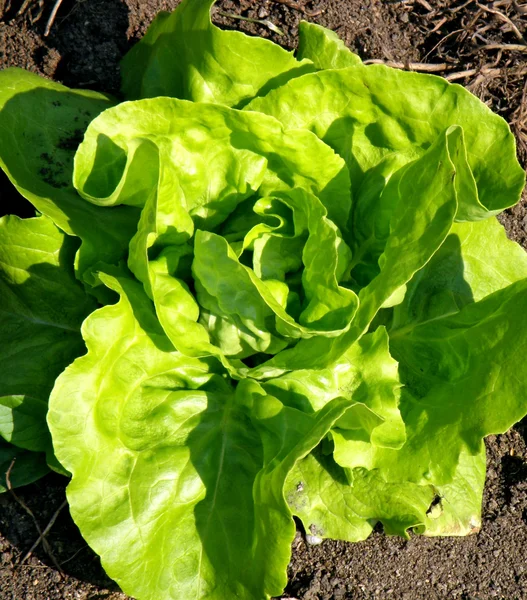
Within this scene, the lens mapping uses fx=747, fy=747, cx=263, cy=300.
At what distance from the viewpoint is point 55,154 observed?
344cm

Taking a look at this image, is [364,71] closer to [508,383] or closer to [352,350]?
[352,350]

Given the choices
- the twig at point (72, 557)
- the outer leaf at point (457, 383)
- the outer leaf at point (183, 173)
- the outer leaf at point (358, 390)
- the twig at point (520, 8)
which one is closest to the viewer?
the outer leaf at point (183, 173)

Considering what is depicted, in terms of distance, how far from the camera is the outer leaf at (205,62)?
314cm

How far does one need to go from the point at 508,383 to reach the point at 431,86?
50.4 inches

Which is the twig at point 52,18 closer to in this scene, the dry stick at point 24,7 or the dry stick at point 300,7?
the dry stick at point 24,7

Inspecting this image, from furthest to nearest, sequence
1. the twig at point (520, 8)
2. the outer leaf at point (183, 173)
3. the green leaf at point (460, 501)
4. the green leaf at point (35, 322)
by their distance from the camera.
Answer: the twig at point (520, 8)
the green leaf at point (460, 501)
the green leaf at point (35, 322)
the outer leaf at point (183, 173)

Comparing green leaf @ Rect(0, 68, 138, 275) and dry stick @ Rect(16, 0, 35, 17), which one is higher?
dry stick @ Rect(16, 0, 35, 17)

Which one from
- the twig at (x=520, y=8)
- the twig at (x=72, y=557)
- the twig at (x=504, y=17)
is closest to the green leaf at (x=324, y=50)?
the twig at (x=504, y=17)

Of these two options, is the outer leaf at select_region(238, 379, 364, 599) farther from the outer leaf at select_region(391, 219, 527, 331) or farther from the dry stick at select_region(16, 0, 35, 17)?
the dry stick at select_region(16, 0, 35, 17)

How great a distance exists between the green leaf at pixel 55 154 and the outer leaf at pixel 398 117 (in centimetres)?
84

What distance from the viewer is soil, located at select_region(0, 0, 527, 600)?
3850 mm

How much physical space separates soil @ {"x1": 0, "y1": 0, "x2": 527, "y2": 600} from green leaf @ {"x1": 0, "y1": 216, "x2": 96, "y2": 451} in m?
0.66

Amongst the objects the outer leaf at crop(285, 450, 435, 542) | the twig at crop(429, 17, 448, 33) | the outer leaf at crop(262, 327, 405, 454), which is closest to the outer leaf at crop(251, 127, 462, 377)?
the outer leaf at crop(262, 327, 405, 454)

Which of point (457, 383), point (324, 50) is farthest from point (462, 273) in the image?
point (324, 50)
